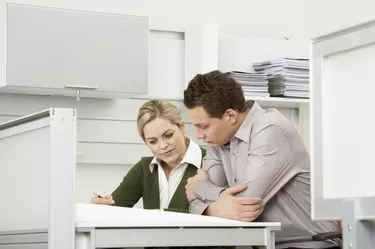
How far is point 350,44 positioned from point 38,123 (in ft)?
4.25

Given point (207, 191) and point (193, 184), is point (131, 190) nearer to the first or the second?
point (193, 184)

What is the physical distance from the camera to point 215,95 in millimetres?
3582

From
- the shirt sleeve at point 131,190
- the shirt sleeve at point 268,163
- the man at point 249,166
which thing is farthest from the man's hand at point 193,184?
the shirt sleeve at point 131,190

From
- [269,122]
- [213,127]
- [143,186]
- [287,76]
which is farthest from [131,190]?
[287,76]

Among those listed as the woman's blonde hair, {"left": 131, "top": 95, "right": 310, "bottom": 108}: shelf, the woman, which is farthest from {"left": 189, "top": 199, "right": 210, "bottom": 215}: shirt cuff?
{"left": 131, "top": 95, "right": 310, "bottom": 108}: shelf

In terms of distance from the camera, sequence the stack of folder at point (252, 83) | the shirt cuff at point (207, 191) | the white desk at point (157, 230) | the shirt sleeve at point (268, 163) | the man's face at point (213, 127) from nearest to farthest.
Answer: the white desk at point (157, 230), the shirt sleeve at point (268, 163), the shirt cuff at point (207, 191), the man's face at point (213, 127), the stack of folder at point (252, 83)

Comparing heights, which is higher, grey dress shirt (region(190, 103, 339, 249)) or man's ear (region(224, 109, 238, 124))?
man's ear (region(224, 109, 238, 124))

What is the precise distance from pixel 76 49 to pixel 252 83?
3.54ft

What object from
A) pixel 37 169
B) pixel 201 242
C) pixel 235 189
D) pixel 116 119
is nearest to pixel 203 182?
pixel 235 189

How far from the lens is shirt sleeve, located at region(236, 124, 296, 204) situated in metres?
3.27

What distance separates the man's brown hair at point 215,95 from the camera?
357 centimetres

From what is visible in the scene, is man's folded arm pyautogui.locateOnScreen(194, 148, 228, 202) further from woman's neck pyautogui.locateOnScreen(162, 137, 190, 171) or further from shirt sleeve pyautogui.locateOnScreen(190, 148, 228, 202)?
woman's neck pyautogui.locateOnScreen(162, 137, 190, 171)

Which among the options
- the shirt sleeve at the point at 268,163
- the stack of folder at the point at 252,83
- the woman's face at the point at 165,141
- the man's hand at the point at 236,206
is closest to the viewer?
the man's hand at the point at 236,206

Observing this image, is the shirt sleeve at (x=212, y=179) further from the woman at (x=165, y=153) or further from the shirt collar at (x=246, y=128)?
the woman at (x=165, y=153)
